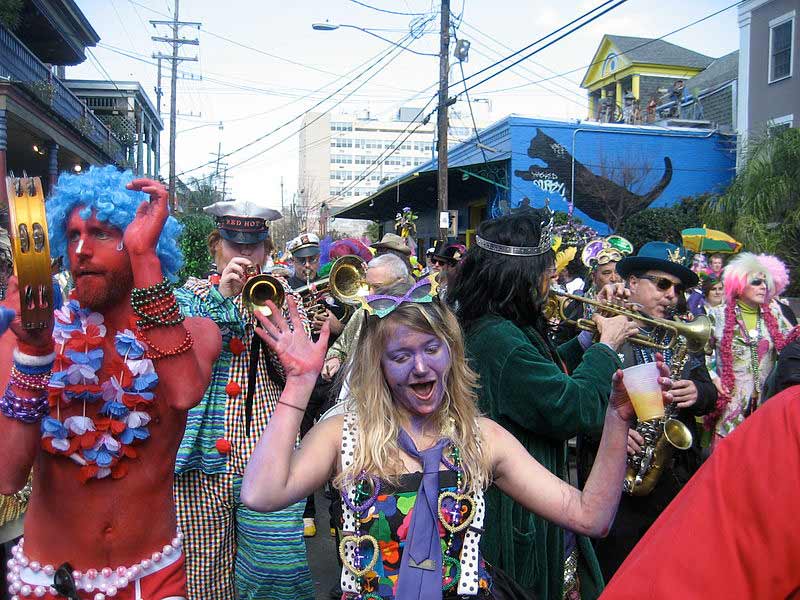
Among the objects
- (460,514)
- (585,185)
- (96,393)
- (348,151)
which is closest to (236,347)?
(96,393)

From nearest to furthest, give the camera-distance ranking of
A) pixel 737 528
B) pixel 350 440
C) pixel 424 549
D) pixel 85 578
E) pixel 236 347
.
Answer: pixel 737 528 < pixel 424 549 < pixel 350 440 < pixel 85 578 < pixel 236 347

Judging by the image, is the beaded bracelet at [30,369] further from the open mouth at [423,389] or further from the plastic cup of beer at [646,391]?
the plastic cup of beer at [646,391]

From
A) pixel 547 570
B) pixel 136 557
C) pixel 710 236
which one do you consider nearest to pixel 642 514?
pixel 547 570

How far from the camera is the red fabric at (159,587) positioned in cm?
235

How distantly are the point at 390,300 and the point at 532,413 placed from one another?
0.84 m

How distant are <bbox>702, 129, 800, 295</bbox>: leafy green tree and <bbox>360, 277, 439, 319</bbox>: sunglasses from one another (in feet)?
45.5

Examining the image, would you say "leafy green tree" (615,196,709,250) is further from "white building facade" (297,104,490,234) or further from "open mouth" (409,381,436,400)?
"white building facade" (297,104,490,234)

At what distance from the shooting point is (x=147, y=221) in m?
2.30

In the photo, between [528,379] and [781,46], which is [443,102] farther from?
[528,379]

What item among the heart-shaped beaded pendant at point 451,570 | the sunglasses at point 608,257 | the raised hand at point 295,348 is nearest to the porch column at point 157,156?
the sunglasses at point 608,257

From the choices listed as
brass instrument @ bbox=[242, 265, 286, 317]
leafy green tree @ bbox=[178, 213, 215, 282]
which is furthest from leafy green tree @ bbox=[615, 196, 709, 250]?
brass instrument @ bbox=[242, 265, 286, 317]

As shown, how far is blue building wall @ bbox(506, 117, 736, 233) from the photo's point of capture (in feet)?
66.1

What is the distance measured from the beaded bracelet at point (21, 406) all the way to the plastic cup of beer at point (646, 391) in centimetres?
170

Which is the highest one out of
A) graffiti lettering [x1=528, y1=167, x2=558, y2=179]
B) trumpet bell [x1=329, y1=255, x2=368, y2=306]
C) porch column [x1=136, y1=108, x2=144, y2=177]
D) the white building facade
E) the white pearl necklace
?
the white building facade
